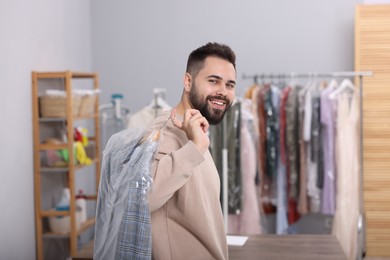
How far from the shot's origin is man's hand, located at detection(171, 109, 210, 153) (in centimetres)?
187

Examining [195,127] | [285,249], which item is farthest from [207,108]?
[285,249]

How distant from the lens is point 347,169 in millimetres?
4910

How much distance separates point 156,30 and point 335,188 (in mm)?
2212

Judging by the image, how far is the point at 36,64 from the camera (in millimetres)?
4496

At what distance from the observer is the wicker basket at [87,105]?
465cm

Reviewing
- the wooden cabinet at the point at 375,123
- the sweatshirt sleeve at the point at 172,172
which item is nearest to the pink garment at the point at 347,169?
the wooden cabinet at the point at 375,123

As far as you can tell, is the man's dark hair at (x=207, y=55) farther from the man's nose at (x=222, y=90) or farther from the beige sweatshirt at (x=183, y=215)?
the beige sweatshirt at (x=183, y=215)

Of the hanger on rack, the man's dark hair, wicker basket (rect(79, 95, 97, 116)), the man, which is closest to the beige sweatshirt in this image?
the man

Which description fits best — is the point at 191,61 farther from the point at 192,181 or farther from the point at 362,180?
the point at 362,180

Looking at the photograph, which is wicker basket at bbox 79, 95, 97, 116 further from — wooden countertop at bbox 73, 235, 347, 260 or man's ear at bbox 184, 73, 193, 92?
man's ear at bbox 184, 73, 193, 92

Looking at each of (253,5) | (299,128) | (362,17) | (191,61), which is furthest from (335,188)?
(191,61)

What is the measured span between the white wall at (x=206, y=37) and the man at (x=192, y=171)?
361cm

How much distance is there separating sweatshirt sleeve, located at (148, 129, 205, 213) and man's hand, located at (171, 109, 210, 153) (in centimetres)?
→ 3

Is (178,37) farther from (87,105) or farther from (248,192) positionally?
(248,192)
